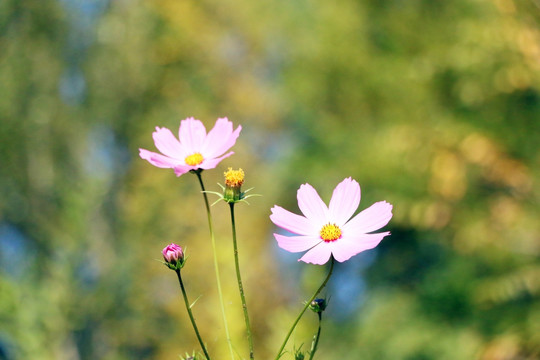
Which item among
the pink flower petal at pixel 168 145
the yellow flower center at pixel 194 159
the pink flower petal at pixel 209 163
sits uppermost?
the pink flower petal at pixel 168 145

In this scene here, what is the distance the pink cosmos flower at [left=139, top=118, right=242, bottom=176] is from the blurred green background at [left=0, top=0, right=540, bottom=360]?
243 centimetres

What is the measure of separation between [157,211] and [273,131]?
247 centimetres

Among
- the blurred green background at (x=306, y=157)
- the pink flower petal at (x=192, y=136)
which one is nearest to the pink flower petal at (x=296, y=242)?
the pink flower petal at (x=192, y=136)

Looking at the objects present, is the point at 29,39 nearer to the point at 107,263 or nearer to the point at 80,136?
the point at 80,136

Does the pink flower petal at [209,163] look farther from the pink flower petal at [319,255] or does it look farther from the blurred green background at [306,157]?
the blurred green background at [306,157]

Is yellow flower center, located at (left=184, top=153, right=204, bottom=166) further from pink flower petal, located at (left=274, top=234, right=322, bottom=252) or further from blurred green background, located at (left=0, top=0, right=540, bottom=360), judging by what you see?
blurred green background, located at (left=0, top=0, right=540, bottom=360)

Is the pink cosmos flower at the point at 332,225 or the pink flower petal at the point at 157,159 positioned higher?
the pink flower petal at the point at 157,159

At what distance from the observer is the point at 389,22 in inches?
242

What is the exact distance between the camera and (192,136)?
0.48 metres

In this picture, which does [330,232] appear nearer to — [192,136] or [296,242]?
[296,242]

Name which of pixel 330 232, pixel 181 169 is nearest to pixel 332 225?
pixel 330 232

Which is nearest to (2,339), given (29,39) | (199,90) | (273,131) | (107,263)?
(107,263)

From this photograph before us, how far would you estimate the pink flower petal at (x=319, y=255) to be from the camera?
39 cm

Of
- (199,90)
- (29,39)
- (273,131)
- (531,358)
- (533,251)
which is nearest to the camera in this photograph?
(531,358)
